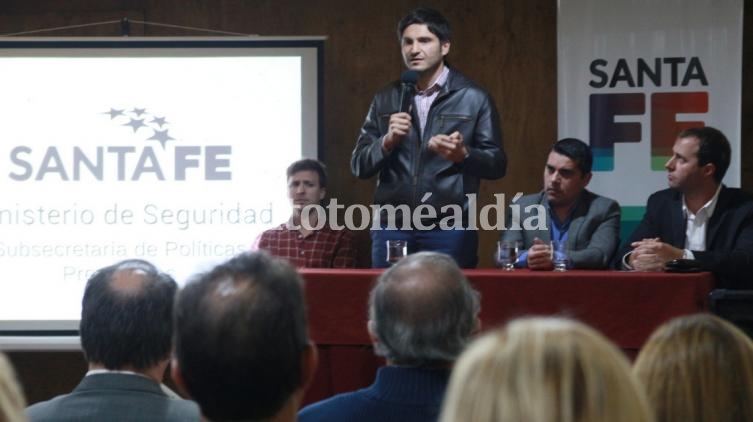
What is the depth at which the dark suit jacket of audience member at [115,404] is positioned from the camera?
199 cm

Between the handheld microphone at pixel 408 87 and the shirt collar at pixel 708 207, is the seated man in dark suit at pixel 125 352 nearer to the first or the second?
the handheld microphone at pixel 408 87

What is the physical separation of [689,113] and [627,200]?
48cm

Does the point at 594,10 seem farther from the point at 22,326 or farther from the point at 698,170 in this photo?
the point at 22,326

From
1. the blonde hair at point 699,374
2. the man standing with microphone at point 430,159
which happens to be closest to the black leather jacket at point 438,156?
the man standing with microphone at point 430,159

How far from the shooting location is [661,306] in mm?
3145

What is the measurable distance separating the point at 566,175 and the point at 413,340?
90.2 inches

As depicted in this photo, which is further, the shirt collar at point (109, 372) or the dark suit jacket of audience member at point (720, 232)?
the dark suit jacket of audience member at point (720, 232)

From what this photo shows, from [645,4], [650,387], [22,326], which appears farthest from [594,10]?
[650,387]

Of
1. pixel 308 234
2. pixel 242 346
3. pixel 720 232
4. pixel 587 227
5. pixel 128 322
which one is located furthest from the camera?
pixel 308 234

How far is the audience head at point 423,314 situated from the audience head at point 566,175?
2142 millimetres

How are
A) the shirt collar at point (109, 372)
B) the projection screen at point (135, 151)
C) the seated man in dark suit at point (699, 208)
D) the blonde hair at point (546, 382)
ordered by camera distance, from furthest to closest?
the projection screen at point (135, 151) → the seated man in dark suit at point (699, 208) → the shirt collar at point (109, 372) → the blonde hair at point (546, 382)

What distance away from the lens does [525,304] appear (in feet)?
10.4

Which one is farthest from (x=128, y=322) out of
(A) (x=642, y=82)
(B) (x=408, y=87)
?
(A) (x=642, y=82)

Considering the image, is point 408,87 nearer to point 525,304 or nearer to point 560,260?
point 560,260
